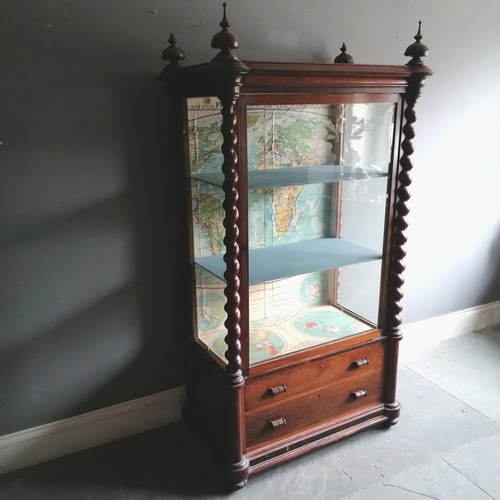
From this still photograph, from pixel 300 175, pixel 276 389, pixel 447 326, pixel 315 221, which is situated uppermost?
pixel 300 175

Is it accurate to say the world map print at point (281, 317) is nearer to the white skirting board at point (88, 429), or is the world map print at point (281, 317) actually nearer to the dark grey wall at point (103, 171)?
the dark grey wall at point (103, 171)

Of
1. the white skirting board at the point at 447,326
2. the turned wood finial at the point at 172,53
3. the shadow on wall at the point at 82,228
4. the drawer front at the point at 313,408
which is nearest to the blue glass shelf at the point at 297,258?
the shadow on wall at the point at 82,228

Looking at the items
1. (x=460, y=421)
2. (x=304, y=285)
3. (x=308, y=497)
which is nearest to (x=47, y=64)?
(x=304, y=285)

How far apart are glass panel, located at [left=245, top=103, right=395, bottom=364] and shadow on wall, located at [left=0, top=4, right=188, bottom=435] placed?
0.37m

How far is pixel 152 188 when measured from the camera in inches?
79.3

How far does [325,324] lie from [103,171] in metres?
1.14

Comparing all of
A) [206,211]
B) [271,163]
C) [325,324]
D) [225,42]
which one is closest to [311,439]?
[325,324]

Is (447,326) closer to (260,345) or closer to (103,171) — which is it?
(260,345)

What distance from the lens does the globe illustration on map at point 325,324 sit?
213cm

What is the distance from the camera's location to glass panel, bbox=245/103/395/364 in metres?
1.97

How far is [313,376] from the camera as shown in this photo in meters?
2.03

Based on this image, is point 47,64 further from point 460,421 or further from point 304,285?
point 460,421

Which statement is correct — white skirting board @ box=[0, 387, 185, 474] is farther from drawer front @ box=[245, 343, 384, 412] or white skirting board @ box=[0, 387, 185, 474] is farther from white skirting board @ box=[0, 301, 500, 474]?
drawer front @ box=[245, 343, 384, 412]

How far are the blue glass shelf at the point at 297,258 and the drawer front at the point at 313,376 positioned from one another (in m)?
0.38
